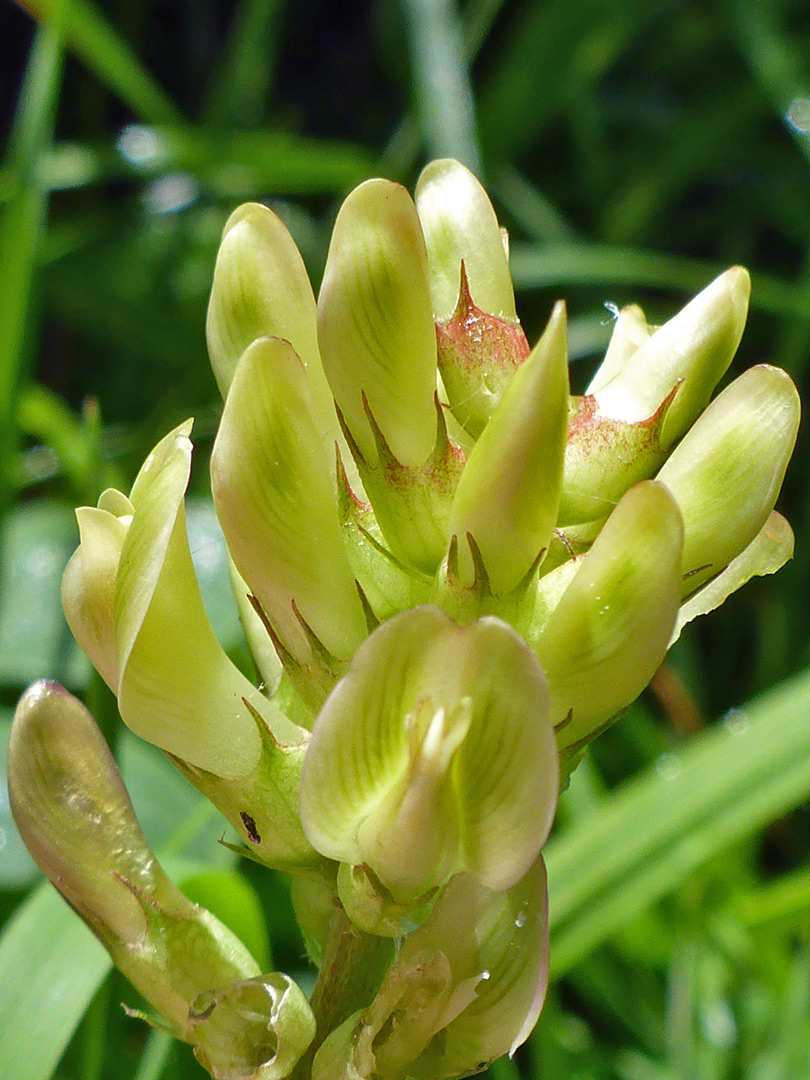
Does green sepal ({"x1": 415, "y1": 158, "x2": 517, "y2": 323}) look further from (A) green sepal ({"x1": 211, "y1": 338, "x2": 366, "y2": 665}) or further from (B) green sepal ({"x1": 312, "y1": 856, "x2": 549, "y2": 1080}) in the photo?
(B) green sepal ({"x1": 312, "y1": 856, "x2": 549, "y2": 1080})

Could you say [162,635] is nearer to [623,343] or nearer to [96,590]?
[96,590]

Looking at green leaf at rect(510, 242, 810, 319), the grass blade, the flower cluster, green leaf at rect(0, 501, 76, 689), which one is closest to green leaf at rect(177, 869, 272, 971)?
the flower cluster

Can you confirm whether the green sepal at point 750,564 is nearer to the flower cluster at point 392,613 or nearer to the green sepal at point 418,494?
the flower cluster at point 392,613

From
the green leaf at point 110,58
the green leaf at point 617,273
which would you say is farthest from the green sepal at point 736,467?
the green leaf at point 110,58

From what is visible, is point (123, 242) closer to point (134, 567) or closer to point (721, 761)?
point (721, 761)

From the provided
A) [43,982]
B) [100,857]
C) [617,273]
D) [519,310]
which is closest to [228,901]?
[43,982]

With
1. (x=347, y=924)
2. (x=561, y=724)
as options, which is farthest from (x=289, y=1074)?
(x=561, y=724)

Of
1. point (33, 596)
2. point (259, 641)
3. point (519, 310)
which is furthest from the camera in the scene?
point (519, 310)
